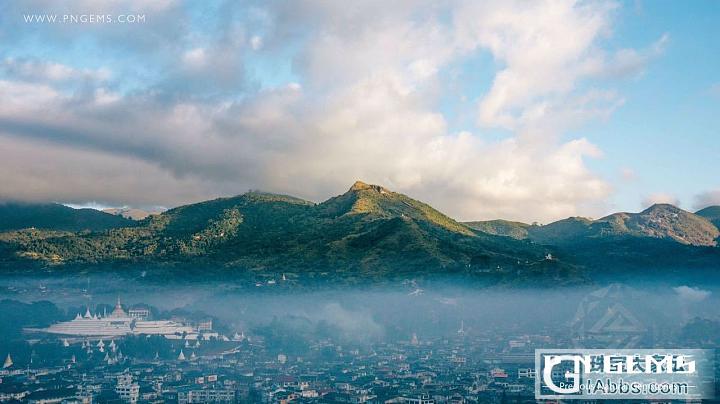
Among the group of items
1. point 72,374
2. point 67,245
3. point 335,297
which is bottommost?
point 72,374

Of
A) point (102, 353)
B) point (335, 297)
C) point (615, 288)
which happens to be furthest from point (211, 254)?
point (615, 288)

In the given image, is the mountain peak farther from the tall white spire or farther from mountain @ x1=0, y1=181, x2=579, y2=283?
the tall white spire

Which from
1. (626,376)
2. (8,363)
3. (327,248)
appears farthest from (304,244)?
(626,376)

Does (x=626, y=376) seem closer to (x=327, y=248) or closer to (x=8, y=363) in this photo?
(x=8, y=363)

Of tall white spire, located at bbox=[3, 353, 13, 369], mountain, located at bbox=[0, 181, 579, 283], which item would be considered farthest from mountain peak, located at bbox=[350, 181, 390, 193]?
tall white spire, located at bbox=[3, 353, 13, 369]

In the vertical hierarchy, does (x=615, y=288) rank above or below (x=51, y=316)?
above

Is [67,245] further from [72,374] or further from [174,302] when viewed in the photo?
[72,374]
